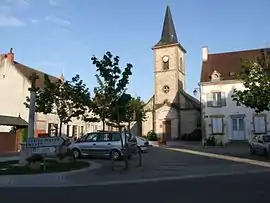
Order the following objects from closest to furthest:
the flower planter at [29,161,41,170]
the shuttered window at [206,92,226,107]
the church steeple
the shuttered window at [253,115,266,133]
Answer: the flower planter at [29,161,41,170] → the shuttered window at [253,115,266,133] → the shuttered window at [206,92,226,107] → the church steeple

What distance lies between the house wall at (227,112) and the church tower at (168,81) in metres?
6.78

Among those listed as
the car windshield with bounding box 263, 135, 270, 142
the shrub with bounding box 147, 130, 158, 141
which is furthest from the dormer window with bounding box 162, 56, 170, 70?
the car windshield with bounding box 263, 135, 270, 142

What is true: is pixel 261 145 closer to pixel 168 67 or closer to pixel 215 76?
pixel 215 76

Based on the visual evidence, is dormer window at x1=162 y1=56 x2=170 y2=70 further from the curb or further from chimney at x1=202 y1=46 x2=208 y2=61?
the curb

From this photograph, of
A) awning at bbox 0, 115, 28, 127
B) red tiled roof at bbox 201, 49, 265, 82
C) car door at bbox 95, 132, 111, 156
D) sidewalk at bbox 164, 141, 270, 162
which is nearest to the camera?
car door at bbox 95, 132, 111, 156

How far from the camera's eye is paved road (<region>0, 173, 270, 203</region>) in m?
9.24

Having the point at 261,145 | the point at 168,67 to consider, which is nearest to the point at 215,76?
the point at 168,67

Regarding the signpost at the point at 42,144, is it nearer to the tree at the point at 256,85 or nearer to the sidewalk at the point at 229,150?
the tree at the point at 256,85

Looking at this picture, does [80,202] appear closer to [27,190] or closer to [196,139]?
[27,190]

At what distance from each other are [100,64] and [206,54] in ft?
104

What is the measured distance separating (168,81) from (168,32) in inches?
314

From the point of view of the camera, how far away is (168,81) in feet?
173

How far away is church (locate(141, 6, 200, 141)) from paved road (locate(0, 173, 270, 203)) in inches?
1471

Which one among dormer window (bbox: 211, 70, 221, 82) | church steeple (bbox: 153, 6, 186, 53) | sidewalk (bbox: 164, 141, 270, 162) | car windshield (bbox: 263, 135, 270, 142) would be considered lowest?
sidewalk (bbox: 164, 141, 270, 162)
